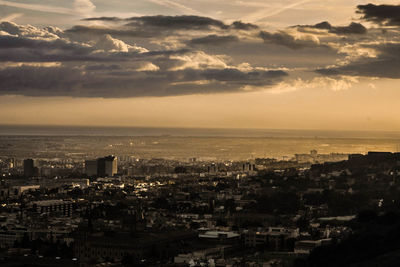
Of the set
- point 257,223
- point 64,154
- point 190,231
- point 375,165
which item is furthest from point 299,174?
point 64,154

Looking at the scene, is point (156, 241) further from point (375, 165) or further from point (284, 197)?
point (375, 165)

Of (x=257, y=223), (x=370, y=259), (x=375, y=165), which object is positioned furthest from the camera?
(x=375, y=165)

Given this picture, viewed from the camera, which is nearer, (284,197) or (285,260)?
(285,260)

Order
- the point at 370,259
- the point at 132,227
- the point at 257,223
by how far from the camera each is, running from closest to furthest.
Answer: the point at 370,259, the point at 132,227, the point at 257,223

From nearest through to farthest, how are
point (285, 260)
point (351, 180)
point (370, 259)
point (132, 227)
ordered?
1. point (370, 259)
2. point (285, 260)
3. point (132, 227)
4. point (351, 180)

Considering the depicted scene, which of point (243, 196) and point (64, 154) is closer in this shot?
point (243, 196)

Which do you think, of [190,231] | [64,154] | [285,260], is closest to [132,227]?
[190,231]

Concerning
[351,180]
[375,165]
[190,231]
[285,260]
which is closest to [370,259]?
[285,260]

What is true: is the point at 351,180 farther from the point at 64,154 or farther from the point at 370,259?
the point at 64,154

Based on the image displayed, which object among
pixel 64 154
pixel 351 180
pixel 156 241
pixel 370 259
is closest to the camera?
pixel 370 259
